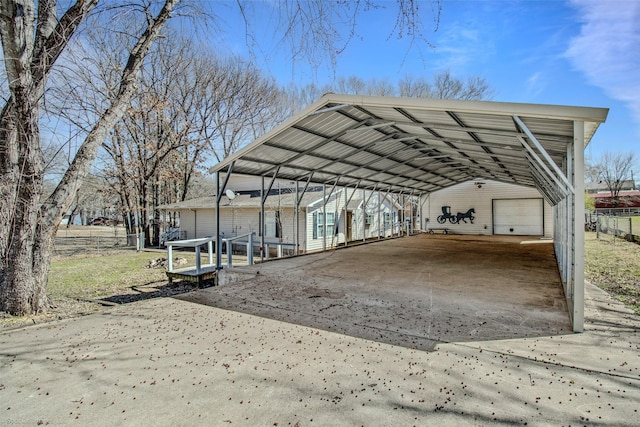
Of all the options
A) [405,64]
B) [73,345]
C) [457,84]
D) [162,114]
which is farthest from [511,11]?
[457,84]

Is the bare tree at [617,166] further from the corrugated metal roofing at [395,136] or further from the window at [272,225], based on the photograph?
the window at [272,225]

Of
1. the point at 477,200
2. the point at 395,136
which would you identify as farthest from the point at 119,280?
the point at 477,200

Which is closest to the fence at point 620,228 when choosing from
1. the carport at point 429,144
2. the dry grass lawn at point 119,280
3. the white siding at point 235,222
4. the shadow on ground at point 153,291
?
the dry grass lawn at point 119,280

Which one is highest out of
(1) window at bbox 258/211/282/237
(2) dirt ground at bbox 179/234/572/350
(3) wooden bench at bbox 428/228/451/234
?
(1) window at bbox 258/211/282/237

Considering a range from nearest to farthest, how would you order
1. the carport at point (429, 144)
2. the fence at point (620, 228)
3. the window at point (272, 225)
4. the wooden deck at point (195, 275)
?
the carport at point (429, 144) → the wooden deck at point (195, 275) → the fence at point (620, 228) → the window at point (272, 225)

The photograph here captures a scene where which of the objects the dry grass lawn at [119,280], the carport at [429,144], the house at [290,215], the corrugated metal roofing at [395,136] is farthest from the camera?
the house at [290,215]

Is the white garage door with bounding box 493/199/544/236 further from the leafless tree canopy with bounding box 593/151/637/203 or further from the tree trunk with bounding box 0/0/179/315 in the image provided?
the leafless tree canopy with bounding box 593/151/637/203

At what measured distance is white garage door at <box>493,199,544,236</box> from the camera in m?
17.0

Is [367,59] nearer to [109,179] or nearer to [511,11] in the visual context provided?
[511,11]

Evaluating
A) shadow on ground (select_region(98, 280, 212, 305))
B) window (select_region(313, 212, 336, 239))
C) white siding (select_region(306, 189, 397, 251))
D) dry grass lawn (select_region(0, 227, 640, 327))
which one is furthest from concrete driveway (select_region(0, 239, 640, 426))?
window (select_region(313, 212, 336, 239))

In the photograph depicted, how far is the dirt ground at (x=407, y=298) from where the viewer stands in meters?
3.82

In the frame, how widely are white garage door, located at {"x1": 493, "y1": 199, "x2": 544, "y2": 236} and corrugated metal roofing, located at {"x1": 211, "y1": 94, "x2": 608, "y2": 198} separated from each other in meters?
7.19

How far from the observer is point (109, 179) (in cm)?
1794

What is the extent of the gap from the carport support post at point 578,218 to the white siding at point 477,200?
615 inches
